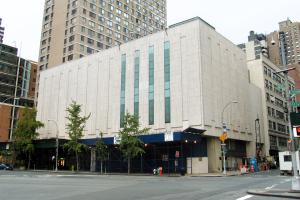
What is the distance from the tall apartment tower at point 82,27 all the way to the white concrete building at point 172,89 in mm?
21288

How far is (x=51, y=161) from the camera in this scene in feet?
226

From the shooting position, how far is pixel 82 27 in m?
94.6

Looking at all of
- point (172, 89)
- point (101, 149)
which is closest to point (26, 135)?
point (101, 149)

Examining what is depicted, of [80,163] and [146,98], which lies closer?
[146,98]

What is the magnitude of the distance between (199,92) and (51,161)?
119 ft

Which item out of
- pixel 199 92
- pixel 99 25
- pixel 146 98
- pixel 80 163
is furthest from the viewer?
pixel 99 25

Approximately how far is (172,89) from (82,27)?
50.1 m

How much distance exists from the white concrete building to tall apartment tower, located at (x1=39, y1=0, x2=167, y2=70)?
2129 centimetres

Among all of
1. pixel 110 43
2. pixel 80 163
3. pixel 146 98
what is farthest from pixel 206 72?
pixel 110 43

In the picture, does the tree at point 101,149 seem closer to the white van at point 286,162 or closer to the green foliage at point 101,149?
the green foliage at point 101,149

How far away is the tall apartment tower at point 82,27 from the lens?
309ft

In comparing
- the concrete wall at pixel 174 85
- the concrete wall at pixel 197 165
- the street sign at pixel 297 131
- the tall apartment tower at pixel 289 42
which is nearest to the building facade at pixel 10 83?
the concrete wall at pixel 174 85

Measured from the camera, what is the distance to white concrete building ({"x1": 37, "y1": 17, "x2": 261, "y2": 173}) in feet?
173

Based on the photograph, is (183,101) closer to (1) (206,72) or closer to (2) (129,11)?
(1) (206,72)
